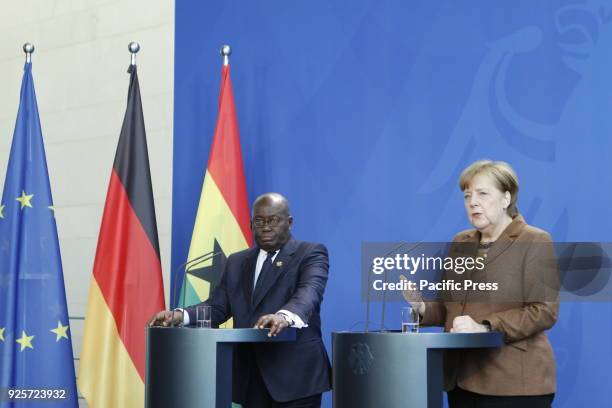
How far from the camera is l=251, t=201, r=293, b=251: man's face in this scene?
3.12 metres

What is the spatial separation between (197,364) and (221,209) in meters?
1.43

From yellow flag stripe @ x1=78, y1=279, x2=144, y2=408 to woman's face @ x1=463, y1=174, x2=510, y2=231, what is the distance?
7.08ft

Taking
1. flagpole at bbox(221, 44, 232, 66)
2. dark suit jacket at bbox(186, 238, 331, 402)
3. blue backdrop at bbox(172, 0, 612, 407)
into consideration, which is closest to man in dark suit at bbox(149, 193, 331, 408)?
dark suit jacket at bbox(186, 238, 331, 402)

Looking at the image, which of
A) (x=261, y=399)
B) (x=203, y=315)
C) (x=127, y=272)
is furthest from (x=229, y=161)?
(x=261, y=399)

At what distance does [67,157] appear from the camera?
5.43 metres

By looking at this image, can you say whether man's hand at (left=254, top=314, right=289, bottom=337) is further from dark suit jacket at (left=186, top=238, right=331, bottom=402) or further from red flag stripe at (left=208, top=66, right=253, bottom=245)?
red flag stripe at (left=208, top=66, right=253, bottom=245)

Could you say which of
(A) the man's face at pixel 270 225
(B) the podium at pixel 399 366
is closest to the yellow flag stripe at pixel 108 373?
Result: (A) the man's face at pixel 270 225

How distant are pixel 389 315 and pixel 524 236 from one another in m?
1.54

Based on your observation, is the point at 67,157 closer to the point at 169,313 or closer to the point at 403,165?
the point at 403,165

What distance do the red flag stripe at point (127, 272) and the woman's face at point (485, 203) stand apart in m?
2.05

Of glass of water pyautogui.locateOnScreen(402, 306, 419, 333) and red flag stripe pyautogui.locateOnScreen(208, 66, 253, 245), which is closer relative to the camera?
glass of water pyautogui.locateOnScreen(402, 306, 419, 333)

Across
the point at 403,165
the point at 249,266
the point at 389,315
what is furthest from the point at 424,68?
the point at 249,266

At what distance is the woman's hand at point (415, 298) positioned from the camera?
8.18 feet
